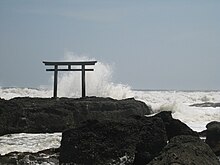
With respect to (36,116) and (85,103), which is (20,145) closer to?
(36,116)

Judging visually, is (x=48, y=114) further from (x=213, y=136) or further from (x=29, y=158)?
(x=213, y=136)

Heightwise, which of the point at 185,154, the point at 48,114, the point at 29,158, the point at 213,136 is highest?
the point at 48,114

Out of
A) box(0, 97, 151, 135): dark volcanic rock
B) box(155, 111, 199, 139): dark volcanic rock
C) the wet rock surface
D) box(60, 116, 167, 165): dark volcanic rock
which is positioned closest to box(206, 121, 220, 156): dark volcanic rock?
the wet rock surface

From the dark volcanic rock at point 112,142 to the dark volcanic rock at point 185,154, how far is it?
1.26m

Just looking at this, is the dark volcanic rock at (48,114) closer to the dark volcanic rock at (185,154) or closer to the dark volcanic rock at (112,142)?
the dark volcanic rock at (112,142)

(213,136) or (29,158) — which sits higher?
(213,136)

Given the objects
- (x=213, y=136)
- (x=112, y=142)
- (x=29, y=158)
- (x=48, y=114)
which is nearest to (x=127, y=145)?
(x=112, y=142)

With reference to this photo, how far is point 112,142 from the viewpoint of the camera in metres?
7.69

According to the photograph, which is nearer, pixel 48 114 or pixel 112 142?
pixel 112 142

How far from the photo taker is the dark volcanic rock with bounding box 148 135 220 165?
5.12 m

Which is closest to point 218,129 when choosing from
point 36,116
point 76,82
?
point 36,116

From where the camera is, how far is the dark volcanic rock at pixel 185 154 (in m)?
5.12

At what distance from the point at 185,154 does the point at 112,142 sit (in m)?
2.44

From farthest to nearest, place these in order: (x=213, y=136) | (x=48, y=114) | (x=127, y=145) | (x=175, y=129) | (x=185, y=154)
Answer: (x=48, y=114), (x=213, y=136), (x=175, y=129), (x=127, y=145), (x=185, y=154)
